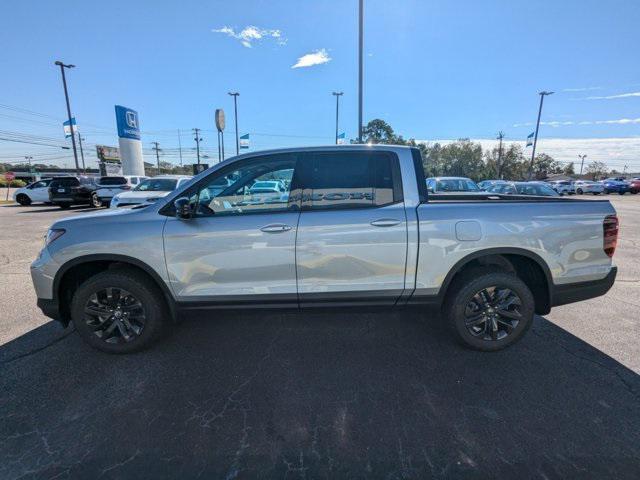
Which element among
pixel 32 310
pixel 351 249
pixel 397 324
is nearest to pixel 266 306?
pixel 351 249

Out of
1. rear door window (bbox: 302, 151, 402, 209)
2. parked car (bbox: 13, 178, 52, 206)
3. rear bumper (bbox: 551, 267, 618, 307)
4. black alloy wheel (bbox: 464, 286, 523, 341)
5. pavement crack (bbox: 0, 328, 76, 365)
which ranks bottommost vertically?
pavement crack (bbox: 0, 328, 76, 365)

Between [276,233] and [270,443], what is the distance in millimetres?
1580

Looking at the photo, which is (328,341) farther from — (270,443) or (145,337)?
(145,337)

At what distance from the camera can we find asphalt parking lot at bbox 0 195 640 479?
79.6 inches

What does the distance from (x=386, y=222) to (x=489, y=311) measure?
135 centimetres

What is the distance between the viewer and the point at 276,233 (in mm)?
2934

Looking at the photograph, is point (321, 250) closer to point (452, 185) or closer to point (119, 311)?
point (119, 311)

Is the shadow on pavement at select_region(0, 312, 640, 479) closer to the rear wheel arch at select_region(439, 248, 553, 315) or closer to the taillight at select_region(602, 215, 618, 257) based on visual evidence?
the rear wheel arch at select_region(439, 248, 553, 315)

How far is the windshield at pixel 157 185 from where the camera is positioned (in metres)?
11.4

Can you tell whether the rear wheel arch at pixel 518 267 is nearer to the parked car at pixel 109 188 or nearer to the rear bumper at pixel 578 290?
the rear bumper at pixel 578 290

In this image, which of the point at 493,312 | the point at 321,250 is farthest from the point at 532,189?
the point at 321,250

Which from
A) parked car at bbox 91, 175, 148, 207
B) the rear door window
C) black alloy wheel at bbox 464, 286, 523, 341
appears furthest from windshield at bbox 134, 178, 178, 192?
black alloy wheel at bbox 464, 286, 523, 341

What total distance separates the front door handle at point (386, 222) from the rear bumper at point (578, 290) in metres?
1.66

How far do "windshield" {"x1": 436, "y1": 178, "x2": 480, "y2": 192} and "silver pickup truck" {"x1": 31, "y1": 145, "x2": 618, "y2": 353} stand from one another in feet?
34.2
